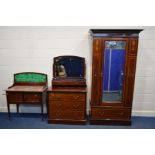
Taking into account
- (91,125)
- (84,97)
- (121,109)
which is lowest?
(91,125)

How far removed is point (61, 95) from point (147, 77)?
190 cm

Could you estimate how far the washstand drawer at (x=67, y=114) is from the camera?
3.43m

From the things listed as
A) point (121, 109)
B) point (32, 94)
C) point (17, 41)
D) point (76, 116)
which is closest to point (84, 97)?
point (76, 116)

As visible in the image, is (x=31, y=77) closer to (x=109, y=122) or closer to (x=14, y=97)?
(x=14, y=97)

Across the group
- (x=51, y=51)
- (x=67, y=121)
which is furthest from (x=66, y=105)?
(x=51, y=51)

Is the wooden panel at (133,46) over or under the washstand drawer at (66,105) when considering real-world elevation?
over

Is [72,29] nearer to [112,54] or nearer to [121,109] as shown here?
[112,54]

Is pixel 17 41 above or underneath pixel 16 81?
above

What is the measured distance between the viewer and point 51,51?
12.3 ft

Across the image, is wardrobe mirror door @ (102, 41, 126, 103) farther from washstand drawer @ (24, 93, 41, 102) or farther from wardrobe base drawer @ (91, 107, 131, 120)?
washstand drawer @ (24, 93, 41, 102)

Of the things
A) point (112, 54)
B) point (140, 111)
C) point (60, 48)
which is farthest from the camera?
point (140, 111)

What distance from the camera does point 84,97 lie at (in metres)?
3.33

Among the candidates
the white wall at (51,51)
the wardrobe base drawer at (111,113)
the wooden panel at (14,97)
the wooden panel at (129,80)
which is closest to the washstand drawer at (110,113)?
the wardrobe base drawer at (111,113)

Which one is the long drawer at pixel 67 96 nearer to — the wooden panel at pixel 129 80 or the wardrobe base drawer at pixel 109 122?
the wardrobe base drawer at pixel 109 122
